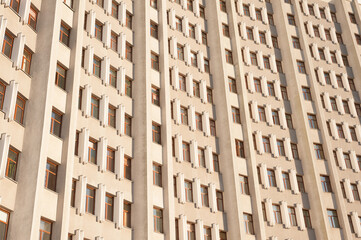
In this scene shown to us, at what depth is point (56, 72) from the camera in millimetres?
28578

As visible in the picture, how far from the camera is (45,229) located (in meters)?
24.0

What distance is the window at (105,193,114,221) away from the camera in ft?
93.4

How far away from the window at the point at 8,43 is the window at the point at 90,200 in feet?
29.6

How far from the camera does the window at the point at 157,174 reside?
106 ft

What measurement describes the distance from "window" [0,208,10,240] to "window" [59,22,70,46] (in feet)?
40.8

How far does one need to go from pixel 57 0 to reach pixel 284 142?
23003 mm

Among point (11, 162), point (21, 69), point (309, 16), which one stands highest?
point (309, 16)

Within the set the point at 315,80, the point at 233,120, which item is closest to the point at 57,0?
the point at 233,120

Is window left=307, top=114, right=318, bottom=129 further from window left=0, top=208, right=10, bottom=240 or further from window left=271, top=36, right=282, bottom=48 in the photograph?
window left=0, top=208, right=10, bottom=240

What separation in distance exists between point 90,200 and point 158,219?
5493 mm

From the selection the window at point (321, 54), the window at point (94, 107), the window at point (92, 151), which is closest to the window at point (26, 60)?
the window at point (94, 107)

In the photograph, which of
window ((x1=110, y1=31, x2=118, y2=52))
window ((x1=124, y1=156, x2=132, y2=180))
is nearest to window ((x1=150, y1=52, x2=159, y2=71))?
window ((x1=110, y1=31, x2=118, y2=52))

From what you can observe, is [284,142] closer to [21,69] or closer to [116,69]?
[116,69]

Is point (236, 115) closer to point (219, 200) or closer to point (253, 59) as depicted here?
point (253, 59)
